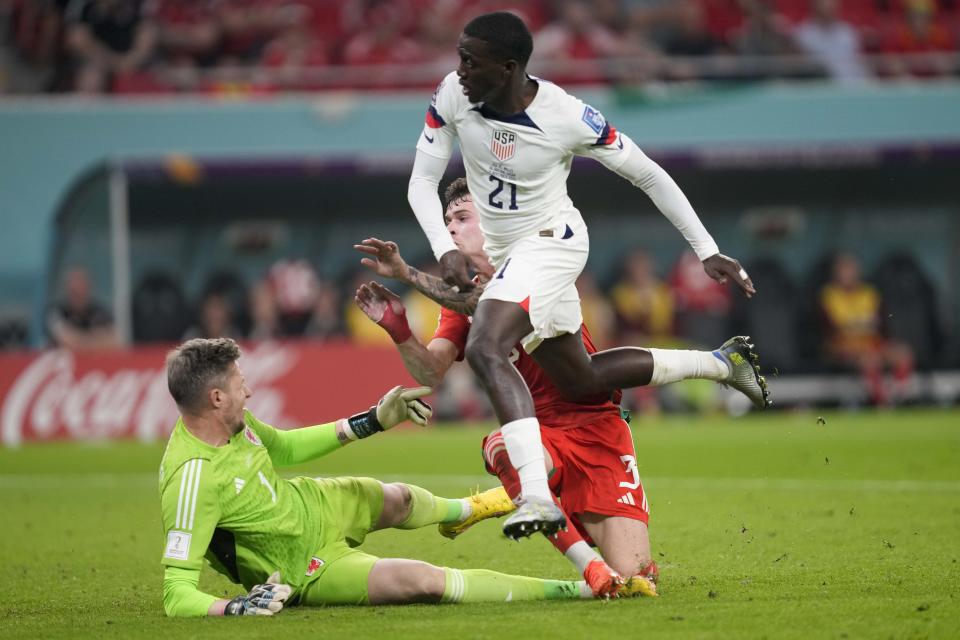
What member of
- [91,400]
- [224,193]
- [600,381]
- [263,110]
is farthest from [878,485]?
[224,193]

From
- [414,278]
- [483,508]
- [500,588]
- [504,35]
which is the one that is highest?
[504,35]

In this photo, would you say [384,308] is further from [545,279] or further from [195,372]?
[195,372]

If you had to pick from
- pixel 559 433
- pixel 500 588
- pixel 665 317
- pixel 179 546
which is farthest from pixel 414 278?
pixel 665 317

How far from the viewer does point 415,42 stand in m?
18.7

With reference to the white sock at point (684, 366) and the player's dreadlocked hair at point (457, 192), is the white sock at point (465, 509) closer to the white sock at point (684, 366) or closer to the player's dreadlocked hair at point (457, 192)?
the white sock at point (684, 366)

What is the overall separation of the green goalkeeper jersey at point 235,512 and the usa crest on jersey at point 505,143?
61.5 inches

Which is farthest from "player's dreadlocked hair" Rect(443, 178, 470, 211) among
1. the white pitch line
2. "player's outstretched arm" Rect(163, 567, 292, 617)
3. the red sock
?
the white pitch line

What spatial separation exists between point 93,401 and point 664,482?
744 centimetres

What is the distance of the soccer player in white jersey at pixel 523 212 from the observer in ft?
18.6

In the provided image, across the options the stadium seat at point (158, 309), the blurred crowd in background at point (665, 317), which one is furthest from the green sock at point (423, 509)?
the stadium seat at point (158, 309)

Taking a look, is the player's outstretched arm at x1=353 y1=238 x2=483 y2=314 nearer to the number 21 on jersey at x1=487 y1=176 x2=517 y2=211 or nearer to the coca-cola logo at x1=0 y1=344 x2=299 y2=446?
the number 21 on jersey at x1=487 y1=176 x2=517 y2=211

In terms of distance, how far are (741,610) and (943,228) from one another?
15984mm

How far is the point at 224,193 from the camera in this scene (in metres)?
19.3

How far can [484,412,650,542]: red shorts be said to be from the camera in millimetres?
6293
